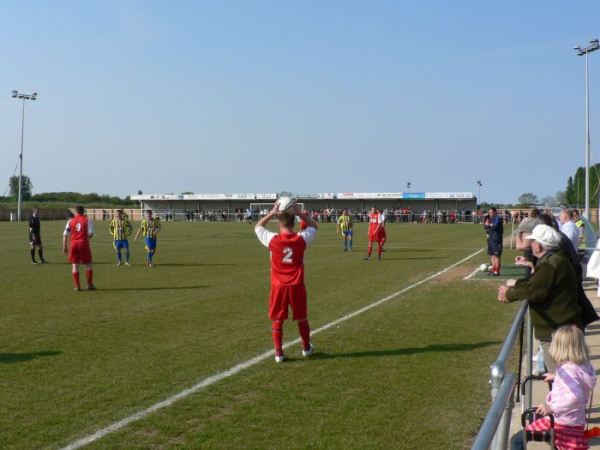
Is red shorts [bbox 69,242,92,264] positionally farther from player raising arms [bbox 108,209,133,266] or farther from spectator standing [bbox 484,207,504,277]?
spectator standing [bbox 484,207,504,277]

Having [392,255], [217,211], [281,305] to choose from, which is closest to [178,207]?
[217,211]

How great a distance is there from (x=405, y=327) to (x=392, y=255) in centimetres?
1585

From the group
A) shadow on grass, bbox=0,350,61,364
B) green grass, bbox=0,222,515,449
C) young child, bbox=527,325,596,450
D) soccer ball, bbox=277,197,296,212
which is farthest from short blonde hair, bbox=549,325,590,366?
shadow on grass, bbox=0,350,61,364

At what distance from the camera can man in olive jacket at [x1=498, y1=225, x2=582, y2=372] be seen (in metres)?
5.45

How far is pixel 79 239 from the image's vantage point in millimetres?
14984

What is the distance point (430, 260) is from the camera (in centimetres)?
2352

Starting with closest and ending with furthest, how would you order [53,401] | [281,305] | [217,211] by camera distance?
[53,401] → [281,305] → [217,211]

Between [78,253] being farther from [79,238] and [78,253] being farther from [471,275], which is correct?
[471,275]

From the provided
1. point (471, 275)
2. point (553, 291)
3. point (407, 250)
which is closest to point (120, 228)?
point (471, 275)

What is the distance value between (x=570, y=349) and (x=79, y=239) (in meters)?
12.5

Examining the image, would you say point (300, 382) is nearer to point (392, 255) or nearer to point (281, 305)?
point (281, 305)

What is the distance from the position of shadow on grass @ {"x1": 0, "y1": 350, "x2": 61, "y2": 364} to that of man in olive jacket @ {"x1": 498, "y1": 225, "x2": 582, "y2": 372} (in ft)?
19.3

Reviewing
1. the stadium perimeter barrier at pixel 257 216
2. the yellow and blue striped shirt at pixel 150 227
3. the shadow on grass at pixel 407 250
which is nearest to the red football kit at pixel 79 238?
the yellow and blue striped shirt at pixel 150 227

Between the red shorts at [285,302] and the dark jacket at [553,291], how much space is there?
3.02 m
